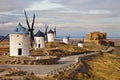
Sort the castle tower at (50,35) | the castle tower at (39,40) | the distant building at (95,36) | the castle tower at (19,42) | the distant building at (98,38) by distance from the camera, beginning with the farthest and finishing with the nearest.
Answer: the distant building at (95,36) → the distant building at (98,38) → the castle tower at (50,35) → the castle tower at (39,40) → the castle tower at (19,42)

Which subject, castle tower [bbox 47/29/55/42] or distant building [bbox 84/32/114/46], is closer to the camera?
castle tower [bbox 47/29/55/42]

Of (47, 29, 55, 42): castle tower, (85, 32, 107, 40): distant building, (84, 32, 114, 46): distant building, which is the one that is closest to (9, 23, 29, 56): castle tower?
(47, 29, 55, 42): castle tower

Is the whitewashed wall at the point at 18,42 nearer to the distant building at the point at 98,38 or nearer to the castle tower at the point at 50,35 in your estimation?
the castle tower at the point at 50,35

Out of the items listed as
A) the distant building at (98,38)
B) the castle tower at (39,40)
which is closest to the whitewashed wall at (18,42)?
the castle tower at (39,40)

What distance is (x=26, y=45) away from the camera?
54.0m

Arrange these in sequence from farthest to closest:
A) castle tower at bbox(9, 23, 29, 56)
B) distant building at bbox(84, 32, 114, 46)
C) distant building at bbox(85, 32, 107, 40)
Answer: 1. distant building at bbox(85, 32, 107, 40)
2. distant building at bbox(84, 32, 114, 46)
3. castle tower at bbox(9, 23, 29, 56)

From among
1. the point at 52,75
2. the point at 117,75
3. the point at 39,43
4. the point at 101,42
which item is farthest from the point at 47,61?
the point at 101,42

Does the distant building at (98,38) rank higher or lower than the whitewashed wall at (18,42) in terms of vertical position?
lower

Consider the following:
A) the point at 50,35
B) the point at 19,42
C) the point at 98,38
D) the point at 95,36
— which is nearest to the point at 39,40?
the point at 50,35

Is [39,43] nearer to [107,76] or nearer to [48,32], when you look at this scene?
[48,32]

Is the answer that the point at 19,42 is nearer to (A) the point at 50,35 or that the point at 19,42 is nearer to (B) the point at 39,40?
(B) the point at 39,40

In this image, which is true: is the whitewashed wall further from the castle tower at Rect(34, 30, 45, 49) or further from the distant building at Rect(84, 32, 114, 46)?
the distant building at Rect(84, 32, 114, 46)

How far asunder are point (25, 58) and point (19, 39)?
4.14 meters

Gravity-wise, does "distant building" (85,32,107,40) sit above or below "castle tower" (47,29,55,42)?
below
